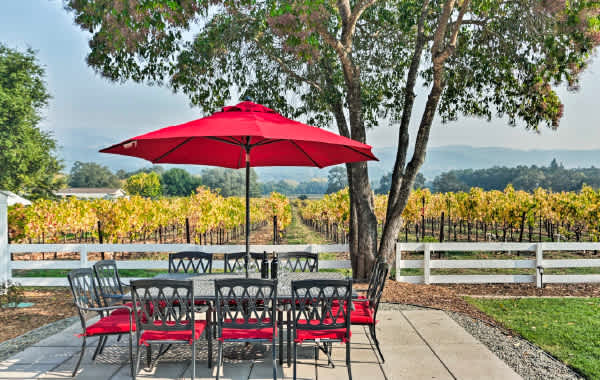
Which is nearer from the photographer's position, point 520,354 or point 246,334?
point 246,334

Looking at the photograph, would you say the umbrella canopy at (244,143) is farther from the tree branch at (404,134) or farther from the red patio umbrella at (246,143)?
the tree branch at (404,134)

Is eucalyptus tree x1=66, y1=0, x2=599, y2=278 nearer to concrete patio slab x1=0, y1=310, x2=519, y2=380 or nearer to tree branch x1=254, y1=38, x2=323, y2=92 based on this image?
tree branch x1=254, y1=38, x2=323, y2=92

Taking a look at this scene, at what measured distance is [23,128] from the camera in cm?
3036

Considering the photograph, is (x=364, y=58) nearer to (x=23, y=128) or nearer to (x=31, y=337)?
(x=31, y=337)

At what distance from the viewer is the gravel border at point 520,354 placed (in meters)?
4.22

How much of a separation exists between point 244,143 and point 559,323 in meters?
5.07

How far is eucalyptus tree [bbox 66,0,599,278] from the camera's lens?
6.90 metres

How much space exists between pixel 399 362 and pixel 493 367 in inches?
34.8

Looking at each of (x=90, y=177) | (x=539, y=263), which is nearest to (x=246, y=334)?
(x=539, y=263)

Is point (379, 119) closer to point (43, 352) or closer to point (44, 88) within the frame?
point (43, 352)

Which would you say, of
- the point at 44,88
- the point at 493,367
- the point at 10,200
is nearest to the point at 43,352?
the point at 493,367

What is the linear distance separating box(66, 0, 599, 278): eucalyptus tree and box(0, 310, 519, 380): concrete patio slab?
3483 mm

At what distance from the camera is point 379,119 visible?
10.1 meters

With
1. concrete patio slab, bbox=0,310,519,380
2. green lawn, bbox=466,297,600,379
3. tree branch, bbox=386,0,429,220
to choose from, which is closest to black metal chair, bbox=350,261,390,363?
concrete patio slab, bbox=0,310,519,380
